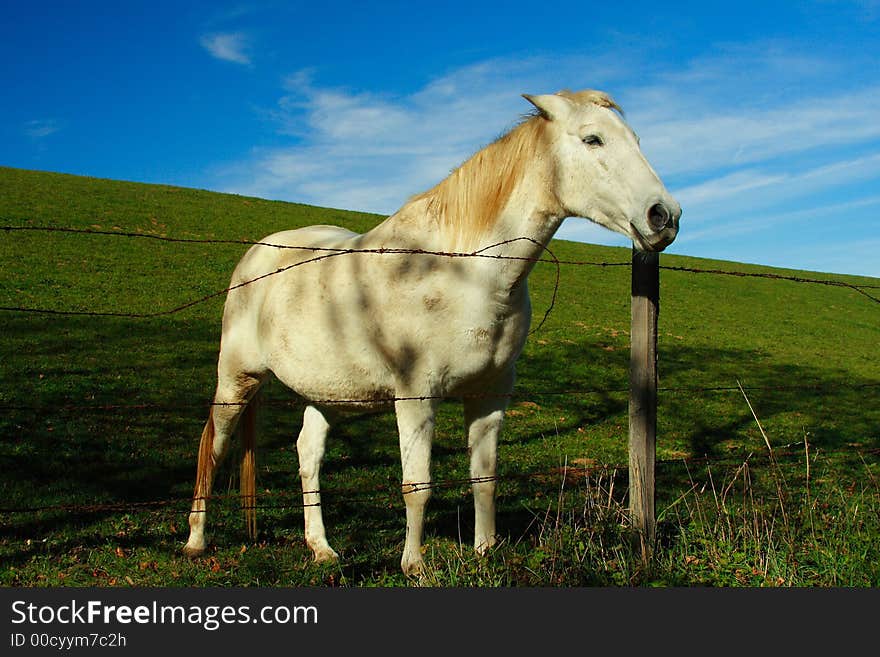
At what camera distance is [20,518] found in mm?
5531

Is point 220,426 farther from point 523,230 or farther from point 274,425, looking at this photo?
point 274,425

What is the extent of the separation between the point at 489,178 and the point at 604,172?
0.71 metres

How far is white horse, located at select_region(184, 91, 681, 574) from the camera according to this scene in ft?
11.4

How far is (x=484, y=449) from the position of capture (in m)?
4.27

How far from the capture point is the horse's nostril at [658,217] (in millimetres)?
3207

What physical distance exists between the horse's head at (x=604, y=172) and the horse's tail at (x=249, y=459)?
3011 mm

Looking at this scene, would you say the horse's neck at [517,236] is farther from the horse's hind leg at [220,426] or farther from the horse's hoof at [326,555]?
the horse's hoof at [326,555]

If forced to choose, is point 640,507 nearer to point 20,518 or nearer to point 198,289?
point 20,518

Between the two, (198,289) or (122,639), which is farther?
(198,289)

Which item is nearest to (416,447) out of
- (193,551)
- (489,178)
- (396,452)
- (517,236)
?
(517,236)

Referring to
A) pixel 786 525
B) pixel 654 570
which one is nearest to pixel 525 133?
pixel 654 570

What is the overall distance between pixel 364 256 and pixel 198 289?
15.5m

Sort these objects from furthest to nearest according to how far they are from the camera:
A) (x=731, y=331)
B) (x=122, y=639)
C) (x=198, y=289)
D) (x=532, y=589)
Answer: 1. (x=731, y=331)
2. (x=198, y=289)
3. (x=532, y=589)
4. (x=122, y=639)

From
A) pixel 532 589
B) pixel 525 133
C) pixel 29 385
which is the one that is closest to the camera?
pixel 532 589
